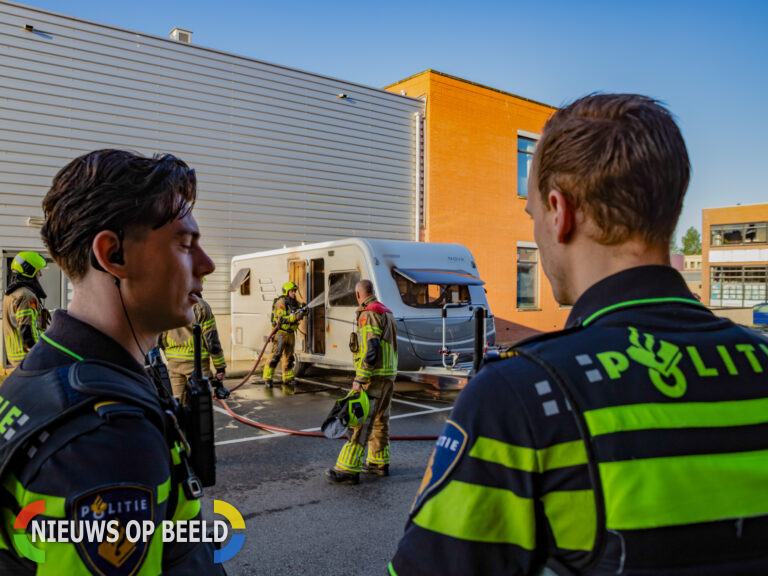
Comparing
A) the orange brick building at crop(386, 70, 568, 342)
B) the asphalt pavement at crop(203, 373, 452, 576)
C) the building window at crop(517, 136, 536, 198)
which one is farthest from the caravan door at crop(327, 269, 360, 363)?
the building window at crop(517, 136, 536, 198)

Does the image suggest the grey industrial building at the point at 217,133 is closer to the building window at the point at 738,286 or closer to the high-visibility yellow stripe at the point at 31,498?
the high-visibility yellow stripe at the point at 31,498

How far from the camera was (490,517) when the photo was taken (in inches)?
38.3

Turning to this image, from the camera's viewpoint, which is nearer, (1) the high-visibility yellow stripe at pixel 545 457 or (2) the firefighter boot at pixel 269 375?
(1) the high-visibility yellow stripe at pixel 545 457

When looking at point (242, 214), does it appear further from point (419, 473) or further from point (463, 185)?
point (419, 473)

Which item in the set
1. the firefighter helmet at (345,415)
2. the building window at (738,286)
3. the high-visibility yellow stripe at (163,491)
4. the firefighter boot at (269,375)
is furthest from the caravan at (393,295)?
the building window at (738,286)

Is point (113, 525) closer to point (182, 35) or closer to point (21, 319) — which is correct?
point (21, 319)

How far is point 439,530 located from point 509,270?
19.8 meters

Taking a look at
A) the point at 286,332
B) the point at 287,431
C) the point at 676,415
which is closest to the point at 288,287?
the point at 286,332

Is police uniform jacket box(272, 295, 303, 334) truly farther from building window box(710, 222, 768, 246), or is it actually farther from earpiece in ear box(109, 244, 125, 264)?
building window box(710, 222, 768, 246)

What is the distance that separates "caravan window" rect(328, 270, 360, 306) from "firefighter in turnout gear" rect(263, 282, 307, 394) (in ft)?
2.33

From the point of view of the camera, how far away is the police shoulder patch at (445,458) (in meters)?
1.00

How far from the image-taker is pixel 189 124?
14641 millimetres

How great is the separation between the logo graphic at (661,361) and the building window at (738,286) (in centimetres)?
5519

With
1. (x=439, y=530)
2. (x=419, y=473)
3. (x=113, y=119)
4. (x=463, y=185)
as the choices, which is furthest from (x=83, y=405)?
(x=463, y=185)
